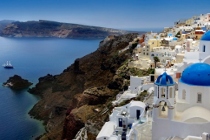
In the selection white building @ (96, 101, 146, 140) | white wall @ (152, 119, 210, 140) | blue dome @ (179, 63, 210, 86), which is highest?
blue dome @ (179, 63, 210, 86)

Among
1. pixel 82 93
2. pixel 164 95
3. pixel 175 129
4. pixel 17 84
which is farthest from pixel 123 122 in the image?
pixel 17 84

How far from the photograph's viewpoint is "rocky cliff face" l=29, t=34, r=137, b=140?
32.8 m

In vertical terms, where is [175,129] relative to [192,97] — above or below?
below

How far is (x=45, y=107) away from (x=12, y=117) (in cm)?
652

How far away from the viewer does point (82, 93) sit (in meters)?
40.4

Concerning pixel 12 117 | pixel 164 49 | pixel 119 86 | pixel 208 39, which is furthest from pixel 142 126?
pixel 12 117

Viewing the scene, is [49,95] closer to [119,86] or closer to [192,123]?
[119,86]

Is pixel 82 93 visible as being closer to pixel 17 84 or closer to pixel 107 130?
pixel 107 130

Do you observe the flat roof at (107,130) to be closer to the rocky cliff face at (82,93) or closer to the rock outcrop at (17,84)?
the rocky cliff face at (82,93)

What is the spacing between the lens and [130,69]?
123 feet

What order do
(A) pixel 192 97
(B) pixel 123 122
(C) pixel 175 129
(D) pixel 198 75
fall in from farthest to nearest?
(B) pixel 123 122 → (A) pixel 192 97 → (D) pixel 198 75 → (C) pixel 175 129

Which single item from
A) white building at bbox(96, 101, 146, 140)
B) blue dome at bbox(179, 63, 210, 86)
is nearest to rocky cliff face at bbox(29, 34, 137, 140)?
white building at bbox(96, 101, 146, 140)

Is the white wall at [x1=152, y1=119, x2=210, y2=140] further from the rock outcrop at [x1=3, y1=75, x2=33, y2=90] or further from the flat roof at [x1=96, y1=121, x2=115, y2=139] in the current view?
the rock outcrop at [x1=3, y1=75, x2=33, y2=90]

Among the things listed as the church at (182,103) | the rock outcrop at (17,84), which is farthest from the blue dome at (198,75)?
the rock outcrop at (17,84)
